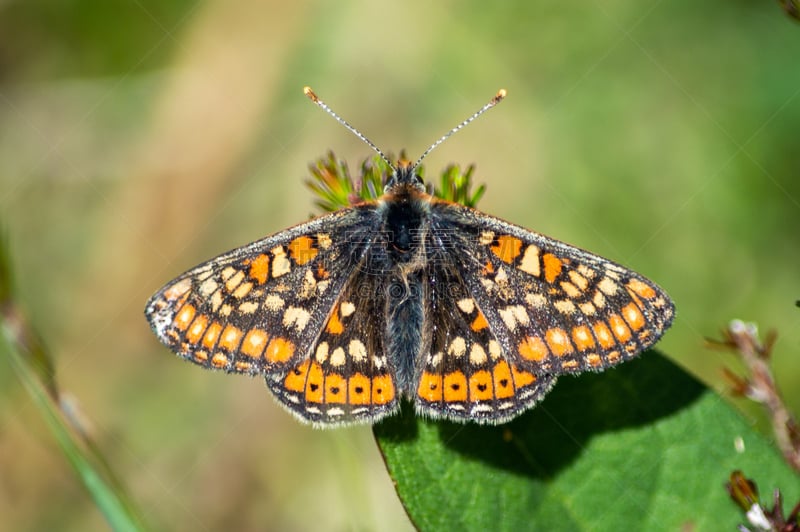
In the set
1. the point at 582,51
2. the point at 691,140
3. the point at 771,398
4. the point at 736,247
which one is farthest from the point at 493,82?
the point at 771,398

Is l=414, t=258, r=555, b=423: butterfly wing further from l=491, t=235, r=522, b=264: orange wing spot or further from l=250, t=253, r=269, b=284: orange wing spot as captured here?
l=250, t=253, r=269, b=284: orange wing spot

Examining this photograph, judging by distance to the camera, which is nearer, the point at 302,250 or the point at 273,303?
the point at 273,303

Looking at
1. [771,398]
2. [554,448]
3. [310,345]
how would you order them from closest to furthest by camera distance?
[771,398]
[554,448]
[310,345]

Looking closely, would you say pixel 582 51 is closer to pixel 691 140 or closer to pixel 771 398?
pixel 691 140

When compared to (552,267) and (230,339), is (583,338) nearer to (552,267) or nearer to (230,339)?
(552,267)

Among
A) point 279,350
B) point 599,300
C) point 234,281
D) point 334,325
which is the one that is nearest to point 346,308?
point 334,325

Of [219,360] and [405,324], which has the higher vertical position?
[405,324]
